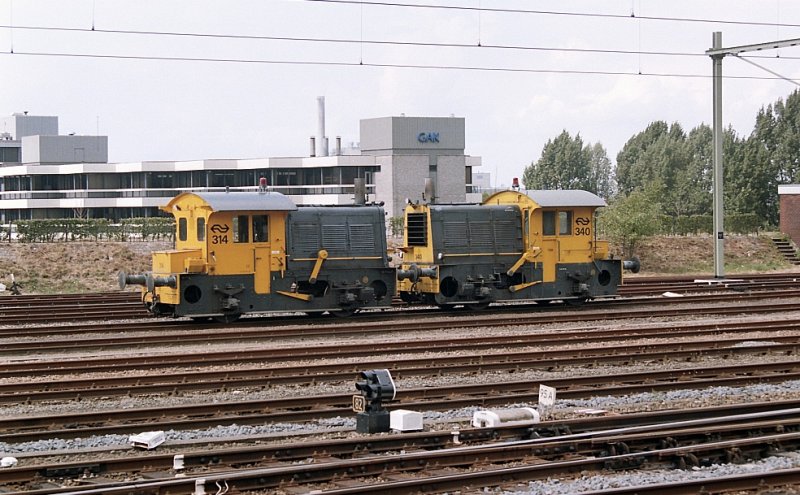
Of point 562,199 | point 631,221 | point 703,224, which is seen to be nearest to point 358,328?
point 562,199

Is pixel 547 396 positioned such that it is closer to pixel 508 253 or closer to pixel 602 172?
pixel 508 253

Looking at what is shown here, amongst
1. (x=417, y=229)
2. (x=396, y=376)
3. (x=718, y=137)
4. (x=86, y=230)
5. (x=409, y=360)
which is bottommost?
(x=396, y=376)

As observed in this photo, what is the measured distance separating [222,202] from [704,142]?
80583mm

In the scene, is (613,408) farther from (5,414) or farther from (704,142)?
(704,142)

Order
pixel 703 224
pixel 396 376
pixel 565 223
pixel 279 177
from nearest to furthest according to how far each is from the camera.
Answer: pixel 396 376 < pixel 565 223 < pixel 703 224 < pixel 279 177

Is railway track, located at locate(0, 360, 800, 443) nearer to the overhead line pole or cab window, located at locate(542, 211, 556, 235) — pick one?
cab window, located at locate(542, 211, 556, 235)

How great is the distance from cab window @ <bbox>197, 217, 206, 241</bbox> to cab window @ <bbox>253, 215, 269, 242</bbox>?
115cm

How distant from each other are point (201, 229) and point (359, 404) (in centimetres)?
1289

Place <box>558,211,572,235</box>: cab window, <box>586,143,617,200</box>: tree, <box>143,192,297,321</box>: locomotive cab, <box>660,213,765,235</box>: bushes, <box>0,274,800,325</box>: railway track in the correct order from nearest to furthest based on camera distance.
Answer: <box>143,192,297,321</box>: locomotive cab < <box>0,274,800,325</box>: railway track < <box>558,211,572,235</box>: cab window < <box>660,213,765,235</box>: bushes < <box>586,143,617,200</box>: tree

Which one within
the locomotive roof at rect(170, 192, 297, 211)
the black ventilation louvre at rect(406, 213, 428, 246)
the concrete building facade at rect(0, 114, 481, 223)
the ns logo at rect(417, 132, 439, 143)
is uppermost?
the ns logo at rect(417, 132, 439, 143)

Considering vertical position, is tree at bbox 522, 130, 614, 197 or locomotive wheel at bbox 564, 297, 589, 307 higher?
tree at bbox 522, 130, 614, 197

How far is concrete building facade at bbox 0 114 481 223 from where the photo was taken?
8275 centimetres

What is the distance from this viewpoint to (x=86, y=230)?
4766 cm

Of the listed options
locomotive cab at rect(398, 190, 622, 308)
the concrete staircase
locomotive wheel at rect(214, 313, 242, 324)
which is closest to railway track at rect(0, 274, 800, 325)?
locomotive wheel at rect(214, 313, 242, 324)
